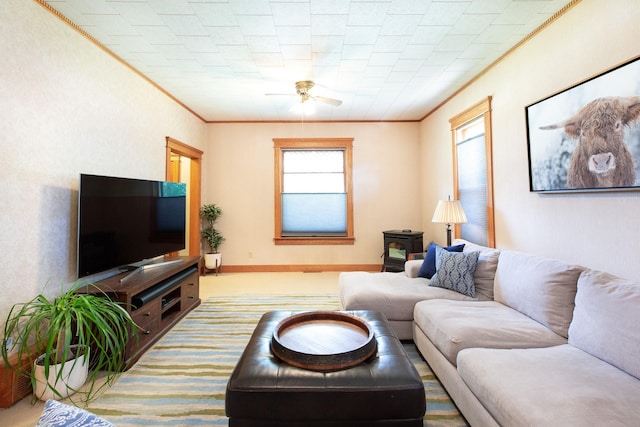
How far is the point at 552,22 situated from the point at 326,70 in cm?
201

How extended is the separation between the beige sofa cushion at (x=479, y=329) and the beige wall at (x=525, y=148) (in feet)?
2.23

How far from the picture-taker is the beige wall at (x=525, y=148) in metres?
1.77

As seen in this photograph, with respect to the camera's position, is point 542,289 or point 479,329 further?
point 542,289

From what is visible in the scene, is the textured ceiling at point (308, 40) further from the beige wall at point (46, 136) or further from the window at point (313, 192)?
the window at point (313, 192)

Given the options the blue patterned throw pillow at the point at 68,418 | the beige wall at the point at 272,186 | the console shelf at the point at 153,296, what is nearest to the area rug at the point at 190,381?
the console shelf at the point at 153,296

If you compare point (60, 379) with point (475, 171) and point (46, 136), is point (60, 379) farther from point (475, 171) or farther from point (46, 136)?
point (475, 171)

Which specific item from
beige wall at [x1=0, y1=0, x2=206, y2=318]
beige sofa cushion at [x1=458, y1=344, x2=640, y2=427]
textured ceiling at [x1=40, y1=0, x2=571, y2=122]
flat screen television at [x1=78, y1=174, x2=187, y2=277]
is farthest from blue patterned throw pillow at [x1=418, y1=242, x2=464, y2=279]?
beige wall at [x1=0, y1=0, x2=206, y2=318]

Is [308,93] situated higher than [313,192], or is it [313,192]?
[308,93]

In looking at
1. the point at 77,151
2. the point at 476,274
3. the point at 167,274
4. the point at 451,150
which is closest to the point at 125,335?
the point at 167,274

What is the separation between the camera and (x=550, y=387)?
1.18 meters

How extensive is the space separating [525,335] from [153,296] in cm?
276

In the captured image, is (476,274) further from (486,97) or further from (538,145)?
(486,97)

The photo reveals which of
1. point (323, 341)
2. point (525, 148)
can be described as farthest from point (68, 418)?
point (525, 148)

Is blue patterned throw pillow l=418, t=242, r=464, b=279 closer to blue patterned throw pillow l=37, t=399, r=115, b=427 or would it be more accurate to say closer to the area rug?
the area rug
